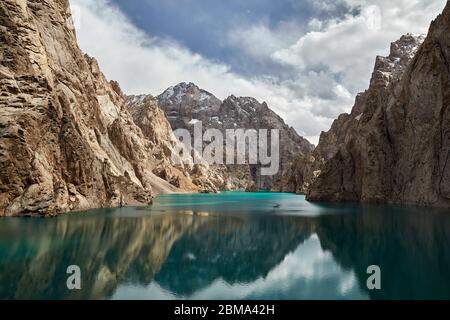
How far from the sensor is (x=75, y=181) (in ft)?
194

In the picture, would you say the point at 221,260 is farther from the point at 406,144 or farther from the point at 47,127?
the point at 406,144

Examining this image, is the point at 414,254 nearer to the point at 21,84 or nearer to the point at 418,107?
the point at 21,84

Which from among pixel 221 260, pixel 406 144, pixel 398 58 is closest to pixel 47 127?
pixel 221 260

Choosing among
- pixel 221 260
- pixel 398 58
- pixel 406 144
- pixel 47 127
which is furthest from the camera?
pixel 398 58

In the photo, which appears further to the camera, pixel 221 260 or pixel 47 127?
pixel 47 127

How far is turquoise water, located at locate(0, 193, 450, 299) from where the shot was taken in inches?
659

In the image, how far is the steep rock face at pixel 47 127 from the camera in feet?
151

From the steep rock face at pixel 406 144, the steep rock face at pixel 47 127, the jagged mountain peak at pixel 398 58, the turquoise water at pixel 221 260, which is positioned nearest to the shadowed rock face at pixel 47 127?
the steep rock face at pixel 47 127

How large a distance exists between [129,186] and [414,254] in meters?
65.3

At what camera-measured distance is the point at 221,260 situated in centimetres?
2414

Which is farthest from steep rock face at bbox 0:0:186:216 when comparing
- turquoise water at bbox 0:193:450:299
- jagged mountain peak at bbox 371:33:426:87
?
jagged mountain peak at bbox 371:33:426:87

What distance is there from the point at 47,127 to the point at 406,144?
69.5 m

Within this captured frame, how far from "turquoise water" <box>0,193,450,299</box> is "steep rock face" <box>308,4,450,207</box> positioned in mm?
34525
